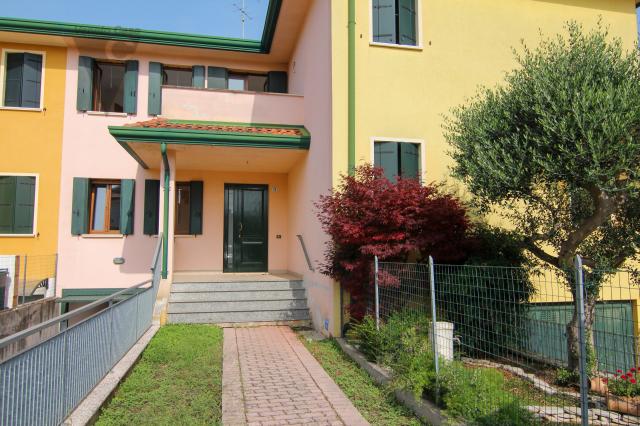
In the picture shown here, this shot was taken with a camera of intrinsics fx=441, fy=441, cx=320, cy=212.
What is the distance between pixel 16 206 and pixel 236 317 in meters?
6.25

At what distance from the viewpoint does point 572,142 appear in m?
4.45

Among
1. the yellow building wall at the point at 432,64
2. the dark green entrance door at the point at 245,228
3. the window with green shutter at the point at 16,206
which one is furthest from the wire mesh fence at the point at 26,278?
the yellow building wall at the point at 432,64

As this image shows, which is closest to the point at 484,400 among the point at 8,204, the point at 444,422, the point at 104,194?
the point at 444,422

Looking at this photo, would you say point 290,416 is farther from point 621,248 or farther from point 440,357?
point 621,248

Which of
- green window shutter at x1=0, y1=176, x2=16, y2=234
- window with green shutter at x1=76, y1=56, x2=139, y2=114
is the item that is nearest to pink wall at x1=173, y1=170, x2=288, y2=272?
window with green shutter at x1=76, y1=56, x2=139, y2=114

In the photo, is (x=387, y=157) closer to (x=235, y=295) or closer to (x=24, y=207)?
(x=235, y=295)

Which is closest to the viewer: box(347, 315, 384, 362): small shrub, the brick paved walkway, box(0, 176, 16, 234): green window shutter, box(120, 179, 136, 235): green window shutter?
the brick paved walkway

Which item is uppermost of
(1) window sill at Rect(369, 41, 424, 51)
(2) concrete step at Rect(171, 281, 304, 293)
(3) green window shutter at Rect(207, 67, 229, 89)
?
(3) green window shutter at Rect(207, 67, 229, 89)

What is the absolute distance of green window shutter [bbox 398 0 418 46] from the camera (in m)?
7.90

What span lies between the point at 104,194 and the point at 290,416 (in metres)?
8.61

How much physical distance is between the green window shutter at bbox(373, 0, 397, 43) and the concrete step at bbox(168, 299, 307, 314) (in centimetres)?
519

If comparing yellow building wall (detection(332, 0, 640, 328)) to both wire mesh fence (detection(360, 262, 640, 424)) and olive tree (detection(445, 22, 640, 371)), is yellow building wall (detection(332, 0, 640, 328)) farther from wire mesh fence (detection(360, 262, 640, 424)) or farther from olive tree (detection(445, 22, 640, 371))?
wire mesh fence (detection(360, 262, 640, 424))

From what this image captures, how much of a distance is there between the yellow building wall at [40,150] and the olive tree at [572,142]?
9417mm

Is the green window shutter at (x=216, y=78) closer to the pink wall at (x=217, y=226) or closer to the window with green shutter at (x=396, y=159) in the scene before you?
the pink wall at (x=217, y=226)
